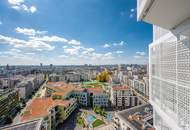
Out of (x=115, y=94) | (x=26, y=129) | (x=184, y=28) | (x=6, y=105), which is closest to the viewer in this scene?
(x=184, y=28)

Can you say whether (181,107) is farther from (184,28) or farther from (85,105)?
(85,105)

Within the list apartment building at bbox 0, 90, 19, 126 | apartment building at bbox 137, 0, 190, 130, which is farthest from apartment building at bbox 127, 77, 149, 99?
apartment building at bbox 137, 0, 190, 130

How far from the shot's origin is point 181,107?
4.71 meters

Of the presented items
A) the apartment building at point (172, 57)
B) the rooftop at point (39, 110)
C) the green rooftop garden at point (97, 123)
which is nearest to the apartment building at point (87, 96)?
the rooftop at point (39, 110)

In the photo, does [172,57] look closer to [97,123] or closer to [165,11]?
[165,11]

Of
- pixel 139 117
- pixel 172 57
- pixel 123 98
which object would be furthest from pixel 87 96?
pixel 172 57

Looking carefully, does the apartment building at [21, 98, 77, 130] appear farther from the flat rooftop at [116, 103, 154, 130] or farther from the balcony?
the balcony

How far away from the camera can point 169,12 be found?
137 inches

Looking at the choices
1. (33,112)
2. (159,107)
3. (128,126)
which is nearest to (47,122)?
(33,112)

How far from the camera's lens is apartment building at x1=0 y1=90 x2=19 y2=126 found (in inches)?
968

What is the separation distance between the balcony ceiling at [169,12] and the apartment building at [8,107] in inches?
1017

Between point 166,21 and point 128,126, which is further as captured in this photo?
point 128,126

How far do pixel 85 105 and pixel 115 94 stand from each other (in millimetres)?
6471

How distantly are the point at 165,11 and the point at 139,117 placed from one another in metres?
17.1
